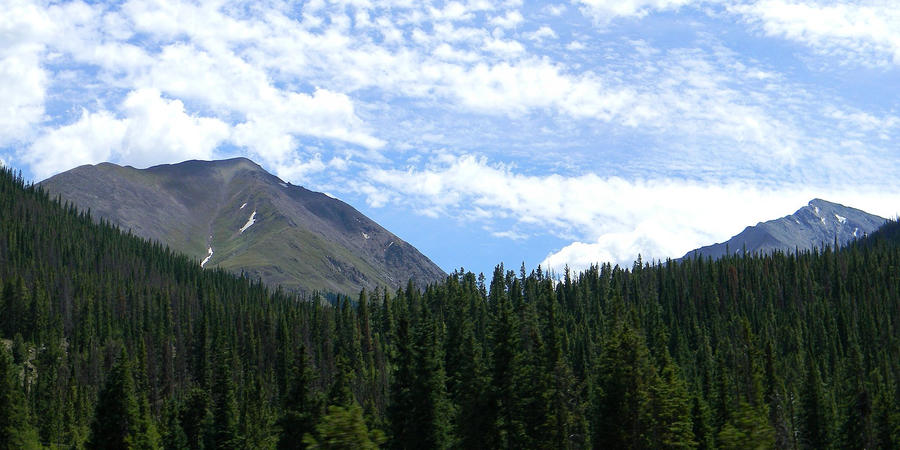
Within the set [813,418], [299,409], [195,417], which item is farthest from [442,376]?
[813,418]

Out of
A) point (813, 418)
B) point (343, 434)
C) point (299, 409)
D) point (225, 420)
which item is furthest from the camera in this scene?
point (813, 418)

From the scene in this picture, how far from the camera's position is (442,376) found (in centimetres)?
5619

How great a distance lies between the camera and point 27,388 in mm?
134375

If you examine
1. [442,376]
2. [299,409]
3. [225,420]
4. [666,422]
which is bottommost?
[225,420]

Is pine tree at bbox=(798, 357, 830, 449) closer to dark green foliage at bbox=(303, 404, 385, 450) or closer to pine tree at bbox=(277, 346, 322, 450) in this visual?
pine tree at bbox=(277, 346, 322, 450)

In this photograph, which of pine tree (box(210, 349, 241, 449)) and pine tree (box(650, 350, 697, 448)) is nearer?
pine tree (box(650, 350, 697, 448))

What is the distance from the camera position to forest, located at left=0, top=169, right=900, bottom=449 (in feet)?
182

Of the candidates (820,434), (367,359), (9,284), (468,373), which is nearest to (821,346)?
(820,434)

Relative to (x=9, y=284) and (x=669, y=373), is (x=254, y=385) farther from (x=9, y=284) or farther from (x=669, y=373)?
(x=669, y=373)

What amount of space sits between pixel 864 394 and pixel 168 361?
125m

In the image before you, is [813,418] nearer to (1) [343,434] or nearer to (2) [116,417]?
(2) [116,417]

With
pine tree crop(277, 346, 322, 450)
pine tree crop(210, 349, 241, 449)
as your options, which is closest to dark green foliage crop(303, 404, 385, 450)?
pine tree crop(277, 346, 322, 450)

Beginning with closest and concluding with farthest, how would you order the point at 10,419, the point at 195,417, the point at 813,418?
the point at 10,419 < the point at 195,417 < the point at 813,418

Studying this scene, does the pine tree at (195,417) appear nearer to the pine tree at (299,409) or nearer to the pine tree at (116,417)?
the pine tree at (116,417)
